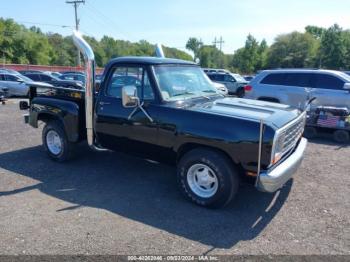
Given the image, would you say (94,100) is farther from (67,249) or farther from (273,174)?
(273,174)

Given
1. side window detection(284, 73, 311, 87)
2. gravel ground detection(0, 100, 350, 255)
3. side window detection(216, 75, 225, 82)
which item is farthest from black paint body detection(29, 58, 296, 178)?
side window detection(216, 75, 225, 82)

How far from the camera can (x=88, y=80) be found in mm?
5676

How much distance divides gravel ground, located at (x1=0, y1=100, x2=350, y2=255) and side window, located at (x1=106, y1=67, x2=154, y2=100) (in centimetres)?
149

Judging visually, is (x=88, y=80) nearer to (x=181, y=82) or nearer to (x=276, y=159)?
(x=181, y=82)

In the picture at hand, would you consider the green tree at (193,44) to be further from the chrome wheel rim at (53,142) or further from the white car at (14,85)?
the chrome wheel rim at (53,142)

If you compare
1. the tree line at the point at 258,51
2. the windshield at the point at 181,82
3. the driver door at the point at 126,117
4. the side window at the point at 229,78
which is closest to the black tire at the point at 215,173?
the driver door at the point at 126,117

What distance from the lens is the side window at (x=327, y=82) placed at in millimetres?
10586

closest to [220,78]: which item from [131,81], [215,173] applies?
[131,81]

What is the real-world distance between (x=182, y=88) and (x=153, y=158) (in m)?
1.18

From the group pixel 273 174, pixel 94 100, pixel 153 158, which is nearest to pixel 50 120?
pixel 94 100

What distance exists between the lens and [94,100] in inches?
229

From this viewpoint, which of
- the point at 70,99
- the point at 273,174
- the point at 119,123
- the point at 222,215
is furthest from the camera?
the point at 70,99

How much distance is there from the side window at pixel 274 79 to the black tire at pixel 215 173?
7.45 m

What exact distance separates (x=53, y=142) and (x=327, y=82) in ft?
27.3
